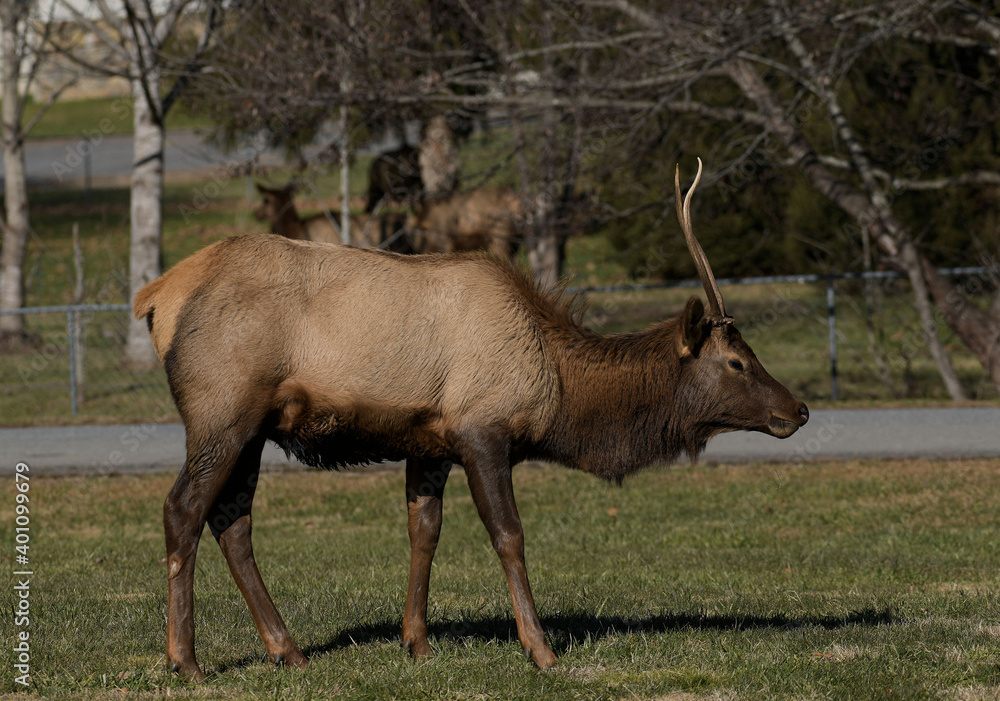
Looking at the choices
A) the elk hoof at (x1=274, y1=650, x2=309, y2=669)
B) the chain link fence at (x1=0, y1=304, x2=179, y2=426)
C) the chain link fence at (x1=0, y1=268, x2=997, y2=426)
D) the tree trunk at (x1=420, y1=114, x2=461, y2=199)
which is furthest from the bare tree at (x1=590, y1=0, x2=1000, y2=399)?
the elk hoof at (x1=274, y1=650, x2=309, y2=669)

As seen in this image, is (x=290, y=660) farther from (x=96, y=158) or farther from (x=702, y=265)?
(x=96, y=158)

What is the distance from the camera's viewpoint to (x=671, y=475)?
11.4m

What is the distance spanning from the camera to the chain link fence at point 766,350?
50.5 ft

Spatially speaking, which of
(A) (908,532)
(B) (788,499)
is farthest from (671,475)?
(A) (908,532)

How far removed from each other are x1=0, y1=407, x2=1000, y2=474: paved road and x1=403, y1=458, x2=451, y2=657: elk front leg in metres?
6.24

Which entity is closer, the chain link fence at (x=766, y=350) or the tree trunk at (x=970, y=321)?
the tree trunk at (x=970, y=321)

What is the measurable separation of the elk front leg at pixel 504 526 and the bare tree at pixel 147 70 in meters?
9.86

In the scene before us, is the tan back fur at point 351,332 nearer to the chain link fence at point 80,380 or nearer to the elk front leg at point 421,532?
the elk front leg at point 421,532

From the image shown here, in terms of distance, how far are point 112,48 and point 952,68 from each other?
1131 cm

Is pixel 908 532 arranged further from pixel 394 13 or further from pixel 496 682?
pixel 394 13

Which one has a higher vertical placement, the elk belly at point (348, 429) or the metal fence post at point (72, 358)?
the elk belly at point (348, 429)

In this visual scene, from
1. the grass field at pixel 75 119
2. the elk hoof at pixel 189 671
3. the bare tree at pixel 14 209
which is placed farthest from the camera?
the grass field at pixel 75 119

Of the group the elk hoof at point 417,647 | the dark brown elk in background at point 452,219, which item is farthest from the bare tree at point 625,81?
the elk hoof at point 417,647

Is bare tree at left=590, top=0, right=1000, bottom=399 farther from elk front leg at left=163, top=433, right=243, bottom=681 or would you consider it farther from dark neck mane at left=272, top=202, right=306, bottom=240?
dark neck mane at left=272, top=202, right=306, bottom=240
